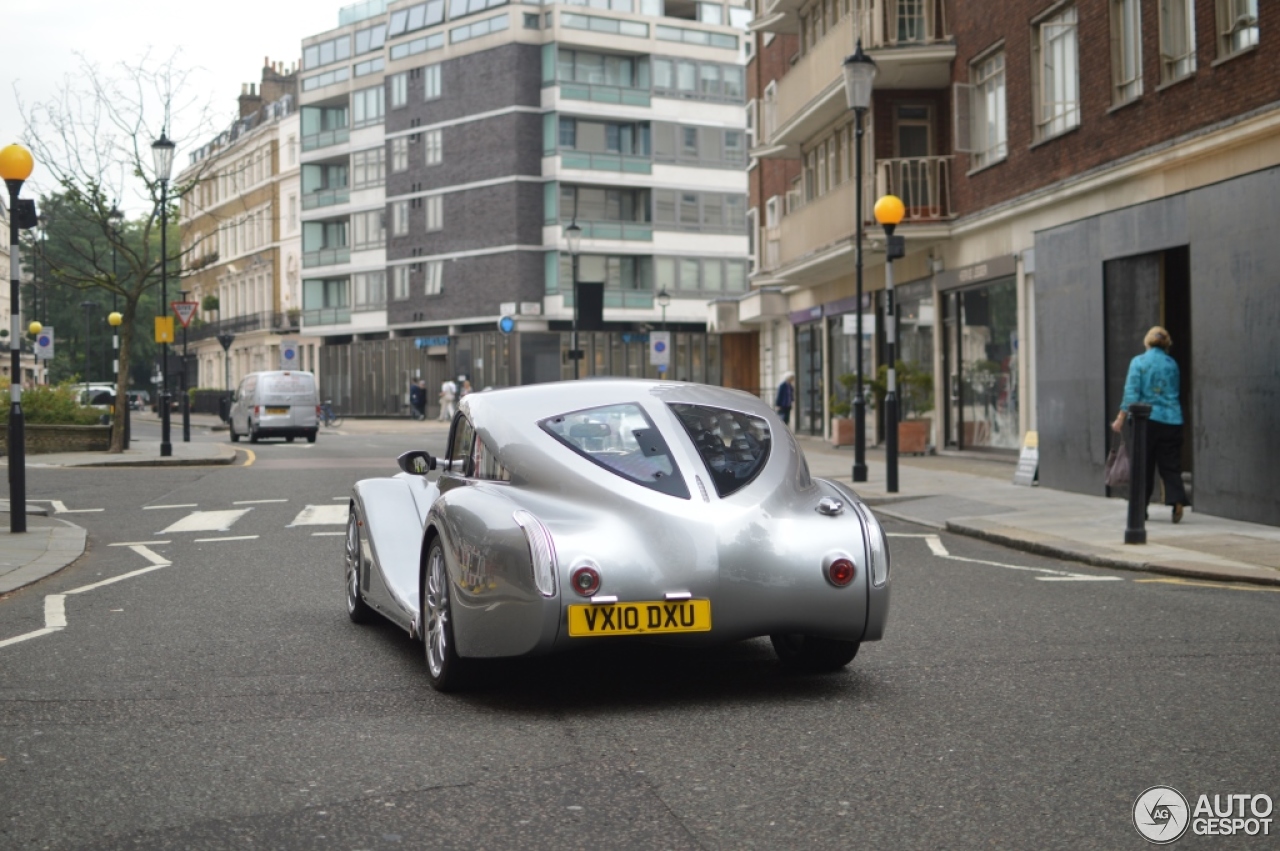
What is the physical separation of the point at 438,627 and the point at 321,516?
1059 cm

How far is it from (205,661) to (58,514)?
37.2 ft

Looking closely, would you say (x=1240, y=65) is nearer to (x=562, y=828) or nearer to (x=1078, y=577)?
(x=1078, y=577)

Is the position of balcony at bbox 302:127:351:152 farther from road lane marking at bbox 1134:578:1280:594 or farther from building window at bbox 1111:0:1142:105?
road lane marking at bbox 1134:578:1280:594

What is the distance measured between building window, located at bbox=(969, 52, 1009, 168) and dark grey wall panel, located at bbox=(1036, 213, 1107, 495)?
5553 mm

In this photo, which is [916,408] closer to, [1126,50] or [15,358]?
[1126,50]

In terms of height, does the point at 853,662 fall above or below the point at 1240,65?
below

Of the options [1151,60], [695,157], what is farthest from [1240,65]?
[695,157]

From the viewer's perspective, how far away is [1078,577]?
11305 millimetres

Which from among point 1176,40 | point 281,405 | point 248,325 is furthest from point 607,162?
point 1176,40

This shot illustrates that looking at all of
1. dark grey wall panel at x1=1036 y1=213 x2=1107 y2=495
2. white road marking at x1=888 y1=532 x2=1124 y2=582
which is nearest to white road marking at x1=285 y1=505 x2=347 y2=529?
white road marking at x1=888 y1=532 x2=1124 y2=582

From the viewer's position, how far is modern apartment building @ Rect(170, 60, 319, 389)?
3332 inches

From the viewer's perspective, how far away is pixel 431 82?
70.4 m

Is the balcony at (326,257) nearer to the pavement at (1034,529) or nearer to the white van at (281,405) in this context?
the white van at (281,405)

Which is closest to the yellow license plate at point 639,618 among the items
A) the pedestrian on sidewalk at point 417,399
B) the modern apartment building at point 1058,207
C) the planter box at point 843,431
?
the modern apartment building at point 1058,207
